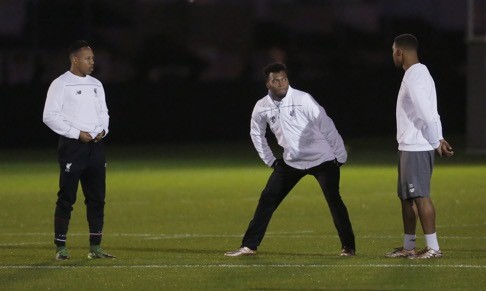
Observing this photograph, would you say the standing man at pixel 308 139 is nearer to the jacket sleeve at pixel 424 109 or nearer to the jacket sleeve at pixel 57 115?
the jacket sleeve at pixel 424 109

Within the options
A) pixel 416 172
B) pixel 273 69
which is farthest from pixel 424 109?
pixel 273 69

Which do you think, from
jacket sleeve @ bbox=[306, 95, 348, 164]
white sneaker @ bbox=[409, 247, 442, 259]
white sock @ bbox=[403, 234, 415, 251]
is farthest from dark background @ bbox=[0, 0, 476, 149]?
white sneaker @ bbox=[409, 247, 442, 259]

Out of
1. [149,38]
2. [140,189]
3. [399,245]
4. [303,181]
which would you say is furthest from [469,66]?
[399,245]

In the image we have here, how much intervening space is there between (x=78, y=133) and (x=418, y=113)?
10.4 feet

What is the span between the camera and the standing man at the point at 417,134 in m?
13.3

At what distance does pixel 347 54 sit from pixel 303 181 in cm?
2362

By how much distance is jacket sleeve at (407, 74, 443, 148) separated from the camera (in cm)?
1321

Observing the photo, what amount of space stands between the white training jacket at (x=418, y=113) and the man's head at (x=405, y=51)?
92 mm

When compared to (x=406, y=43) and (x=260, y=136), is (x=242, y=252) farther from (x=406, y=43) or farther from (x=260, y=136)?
(x=406, y=43)

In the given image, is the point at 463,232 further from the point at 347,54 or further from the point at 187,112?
the point at 347,54

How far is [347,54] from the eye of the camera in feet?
164

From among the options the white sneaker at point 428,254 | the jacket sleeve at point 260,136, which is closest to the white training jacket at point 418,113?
the white sneaker at point 428,254

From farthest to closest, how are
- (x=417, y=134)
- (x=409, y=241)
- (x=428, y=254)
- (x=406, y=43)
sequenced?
(x=409, y=241), (x=428, y=254), (x=406, y=43), (x=417, y=134)

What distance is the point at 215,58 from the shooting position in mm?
47281
